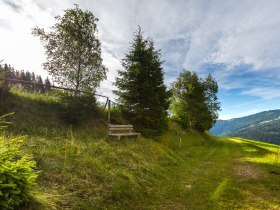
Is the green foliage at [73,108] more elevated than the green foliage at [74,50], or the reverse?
the green foliage at [74,50]

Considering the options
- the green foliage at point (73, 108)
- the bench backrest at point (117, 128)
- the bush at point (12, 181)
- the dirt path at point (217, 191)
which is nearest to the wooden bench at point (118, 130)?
the bench backrest at point (117, 128)

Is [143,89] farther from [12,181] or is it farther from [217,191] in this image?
[12,181]

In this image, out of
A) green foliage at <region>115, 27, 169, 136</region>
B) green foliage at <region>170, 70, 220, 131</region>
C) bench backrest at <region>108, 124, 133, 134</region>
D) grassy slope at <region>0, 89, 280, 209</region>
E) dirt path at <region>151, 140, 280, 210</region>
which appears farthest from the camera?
green foliage at <region>170, 70, 220, 131</region>

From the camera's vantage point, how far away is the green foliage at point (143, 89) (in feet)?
59.0

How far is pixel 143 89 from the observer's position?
704 inches

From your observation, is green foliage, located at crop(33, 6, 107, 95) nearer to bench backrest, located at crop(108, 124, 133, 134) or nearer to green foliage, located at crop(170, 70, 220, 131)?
bench backrest, located at crop(108, 124, 133, 134)

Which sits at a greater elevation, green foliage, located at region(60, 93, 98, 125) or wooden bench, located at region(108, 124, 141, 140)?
green foliage, located at region(60, 93, 98, 125)

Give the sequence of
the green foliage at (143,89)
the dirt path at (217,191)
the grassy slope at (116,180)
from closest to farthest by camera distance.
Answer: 1. the grassy slope at (116,180)
2. the dirt path at (217,191)
3. the green foliage at (143,89)

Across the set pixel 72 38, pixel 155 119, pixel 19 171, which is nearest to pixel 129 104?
pixel 155 119

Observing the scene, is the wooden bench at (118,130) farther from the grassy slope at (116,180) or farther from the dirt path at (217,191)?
the dirt path at (217,191)

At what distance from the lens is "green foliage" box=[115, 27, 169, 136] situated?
17969 millimetres

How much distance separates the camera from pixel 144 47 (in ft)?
62.1

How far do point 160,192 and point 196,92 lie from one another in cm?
3364

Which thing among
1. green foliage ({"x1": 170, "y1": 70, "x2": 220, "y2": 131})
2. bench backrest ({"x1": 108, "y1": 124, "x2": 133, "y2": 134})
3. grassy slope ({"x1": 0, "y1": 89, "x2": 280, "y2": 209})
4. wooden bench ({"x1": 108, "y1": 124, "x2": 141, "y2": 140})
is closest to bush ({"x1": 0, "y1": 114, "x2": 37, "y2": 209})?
grassy slope ({"x1": 0, "y1": 89, "x2": 280, "y2": 209})
